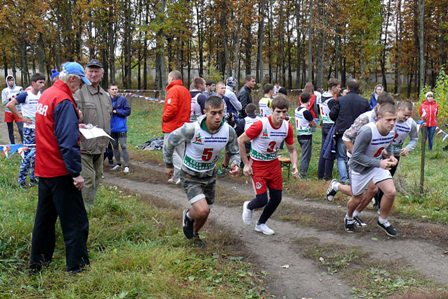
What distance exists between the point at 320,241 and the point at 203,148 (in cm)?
214

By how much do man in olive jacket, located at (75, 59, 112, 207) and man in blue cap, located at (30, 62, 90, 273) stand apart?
60.8 inches

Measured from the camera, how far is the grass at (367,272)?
470 cm

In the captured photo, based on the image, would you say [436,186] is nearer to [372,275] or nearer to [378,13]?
[372,275]

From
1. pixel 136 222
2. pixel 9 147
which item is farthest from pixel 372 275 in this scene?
pixel 9 147

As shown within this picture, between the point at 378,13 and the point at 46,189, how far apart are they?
34256mm

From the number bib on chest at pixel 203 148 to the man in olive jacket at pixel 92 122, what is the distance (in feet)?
4.43

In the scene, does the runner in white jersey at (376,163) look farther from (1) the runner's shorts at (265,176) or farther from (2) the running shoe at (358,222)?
(1) the runner's shorts at (265,176)

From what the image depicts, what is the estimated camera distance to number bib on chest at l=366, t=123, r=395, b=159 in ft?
19.9

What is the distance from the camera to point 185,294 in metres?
4.30

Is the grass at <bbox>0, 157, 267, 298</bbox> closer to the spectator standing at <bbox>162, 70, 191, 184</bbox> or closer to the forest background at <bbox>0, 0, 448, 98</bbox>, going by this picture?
the spectator standing at <bbox>162, 70, 191, 184</bbox>

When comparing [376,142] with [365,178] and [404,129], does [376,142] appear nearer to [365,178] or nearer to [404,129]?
[365,178]

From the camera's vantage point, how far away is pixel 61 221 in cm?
460

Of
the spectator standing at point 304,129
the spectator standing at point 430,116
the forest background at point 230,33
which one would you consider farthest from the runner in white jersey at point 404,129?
the forest background at point 230,33

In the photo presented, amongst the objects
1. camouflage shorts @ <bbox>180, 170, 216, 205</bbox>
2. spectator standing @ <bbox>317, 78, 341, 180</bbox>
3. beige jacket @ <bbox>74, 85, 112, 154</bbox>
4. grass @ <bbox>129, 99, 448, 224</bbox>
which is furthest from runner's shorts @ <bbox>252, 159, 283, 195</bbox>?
spectator standing @ <bbox>317, 78, 341, 180</bbox>
